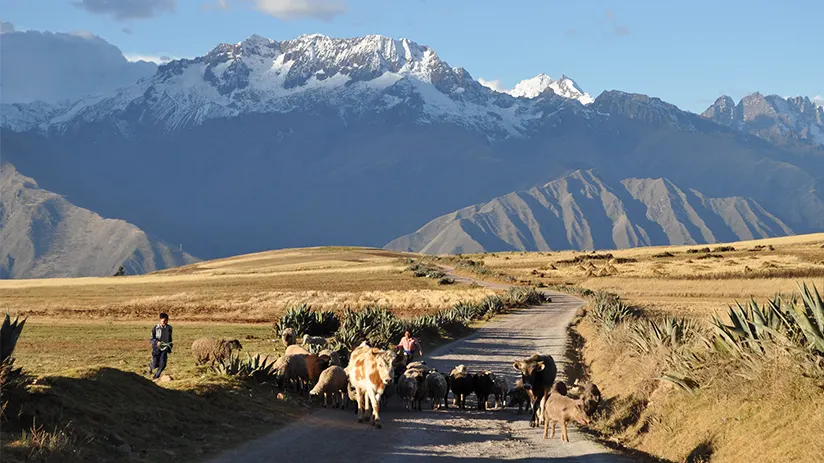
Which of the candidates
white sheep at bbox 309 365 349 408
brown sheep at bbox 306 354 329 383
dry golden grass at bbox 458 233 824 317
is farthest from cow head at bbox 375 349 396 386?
dry golden grass at bbox 458 233 824 317

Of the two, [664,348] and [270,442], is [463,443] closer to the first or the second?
[270,442]

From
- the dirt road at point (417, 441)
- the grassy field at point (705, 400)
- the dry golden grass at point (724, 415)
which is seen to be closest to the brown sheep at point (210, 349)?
the dirt road at point (417, 441)

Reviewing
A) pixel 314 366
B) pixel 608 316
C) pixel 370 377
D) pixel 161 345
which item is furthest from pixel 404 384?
pixel 608 316

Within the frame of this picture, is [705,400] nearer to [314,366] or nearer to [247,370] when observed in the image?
[314,366]

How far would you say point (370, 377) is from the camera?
17.2m

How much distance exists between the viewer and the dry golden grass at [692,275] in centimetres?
6069

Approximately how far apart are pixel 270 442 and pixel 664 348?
8.53 metres

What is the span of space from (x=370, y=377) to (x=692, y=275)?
231ft

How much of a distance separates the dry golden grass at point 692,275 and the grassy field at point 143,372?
550 inches

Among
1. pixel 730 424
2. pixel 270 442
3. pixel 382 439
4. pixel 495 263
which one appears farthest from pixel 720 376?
pixel 495 263

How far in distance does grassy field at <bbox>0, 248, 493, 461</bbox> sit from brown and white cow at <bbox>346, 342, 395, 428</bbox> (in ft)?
4.32

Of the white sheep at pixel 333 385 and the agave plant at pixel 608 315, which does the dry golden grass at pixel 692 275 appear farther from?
the white sheep at pixel 333 385

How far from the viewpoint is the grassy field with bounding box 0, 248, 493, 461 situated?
12977 mm

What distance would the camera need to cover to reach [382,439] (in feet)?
51.4
